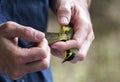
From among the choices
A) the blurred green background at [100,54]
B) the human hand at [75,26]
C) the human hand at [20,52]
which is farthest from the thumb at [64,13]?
the blurred green background at [100,54]

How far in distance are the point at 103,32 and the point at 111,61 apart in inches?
8.9

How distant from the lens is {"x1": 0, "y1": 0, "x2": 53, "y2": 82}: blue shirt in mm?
883

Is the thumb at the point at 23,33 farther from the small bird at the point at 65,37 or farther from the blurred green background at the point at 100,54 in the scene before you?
the blurred green background at the point at 100,54

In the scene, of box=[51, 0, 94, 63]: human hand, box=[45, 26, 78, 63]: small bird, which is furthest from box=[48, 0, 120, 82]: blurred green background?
box=[45, 26, 78, 63]: small bird

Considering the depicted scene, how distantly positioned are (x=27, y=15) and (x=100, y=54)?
139 centimetres

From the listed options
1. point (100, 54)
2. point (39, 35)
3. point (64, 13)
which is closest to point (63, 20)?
point (64, 13)

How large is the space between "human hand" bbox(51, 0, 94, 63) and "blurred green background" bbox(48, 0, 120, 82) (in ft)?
3.74

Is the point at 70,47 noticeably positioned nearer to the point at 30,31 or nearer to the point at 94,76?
the point at 30,31

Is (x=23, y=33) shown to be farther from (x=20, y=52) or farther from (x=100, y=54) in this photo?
(x=100, y=54)

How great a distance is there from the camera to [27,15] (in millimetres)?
924

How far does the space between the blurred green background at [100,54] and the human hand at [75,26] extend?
1139mm

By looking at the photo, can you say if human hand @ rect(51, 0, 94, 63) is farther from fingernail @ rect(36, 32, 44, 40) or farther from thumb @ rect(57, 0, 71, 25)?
fingernail @ rect(36, 32, 44, 40)

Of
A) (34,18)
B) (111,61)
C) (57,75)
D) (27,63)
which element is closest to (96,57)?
(111,61)

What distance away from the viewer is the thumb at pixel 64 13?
2.93 ft
